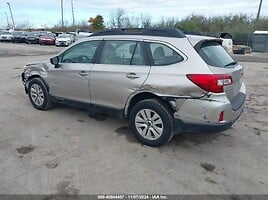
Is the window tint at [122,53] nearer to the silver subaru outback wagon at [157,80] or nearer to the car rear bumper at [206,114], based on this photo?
the silver subaru outback wagon at [157,80]

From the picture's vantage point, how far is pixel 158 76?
11.8ft

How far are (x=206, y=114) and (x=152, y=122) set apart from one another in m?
0.83

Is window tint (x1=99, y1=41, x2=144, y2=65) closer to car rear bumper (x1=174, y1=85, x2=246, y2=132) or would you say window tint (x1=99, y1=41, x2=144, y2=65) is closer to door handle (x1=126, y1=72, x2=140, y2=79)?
door handle (x1=126, y1=72, x2=140, y2=79)

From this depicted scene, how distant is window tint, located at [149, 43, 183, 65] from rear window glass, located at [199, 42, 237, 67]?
355 millimetres

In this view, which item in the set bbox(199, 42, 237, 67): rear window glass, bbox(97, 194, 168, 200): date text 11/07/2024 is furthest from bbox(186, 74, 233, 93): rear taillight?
bbox(97, 194, 168, 200): date text 11/07/2024

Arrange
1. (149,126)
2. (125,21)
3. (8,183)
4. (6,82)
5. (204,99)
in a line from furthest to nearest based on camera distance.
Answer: (125,21), (6,82), (149,126), (204,99), (8,183)

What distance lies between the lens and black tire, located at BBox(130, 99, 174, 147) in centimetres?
367

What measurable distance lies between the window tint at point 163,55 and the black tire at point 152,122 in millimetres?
579

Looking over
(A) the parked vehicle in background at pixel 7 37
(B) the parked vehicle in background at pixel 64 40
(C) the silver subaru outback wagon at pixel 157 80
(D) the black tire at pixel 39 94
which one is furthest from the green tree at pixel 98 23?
(C) the silver subaru outback wagon at pixel 157 80

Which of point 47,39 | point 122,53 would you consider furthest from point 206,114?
point 47,39

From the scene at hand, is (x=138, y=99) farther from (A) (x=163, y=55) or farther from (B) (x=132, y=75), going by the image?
(A) (x=163, y=55)

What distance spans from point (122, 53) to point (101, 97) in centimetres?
83

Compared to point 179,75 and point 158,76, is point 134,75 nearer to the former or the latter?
point 158,76

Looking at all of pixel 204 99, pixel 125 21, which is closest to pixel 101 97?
pixel 204 99
